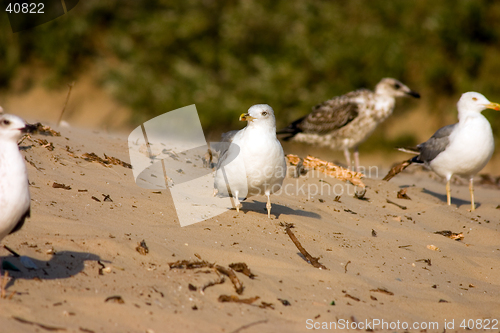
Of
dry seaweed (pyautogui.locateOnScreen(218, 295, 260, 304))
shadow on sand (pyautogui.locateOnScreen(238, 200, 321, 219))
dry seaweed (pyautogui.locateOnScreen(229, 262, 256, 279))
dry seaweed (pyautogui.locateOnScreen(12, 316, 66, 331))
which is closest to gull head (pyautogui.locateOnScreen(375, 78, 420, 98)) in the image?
shadow on sand (pyautogui.locateOnScreen(238, 200, 321, 219))

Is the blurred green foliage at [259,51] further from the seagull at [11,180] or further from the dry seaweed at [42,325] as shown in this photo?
the dry seaweed at [42,325]

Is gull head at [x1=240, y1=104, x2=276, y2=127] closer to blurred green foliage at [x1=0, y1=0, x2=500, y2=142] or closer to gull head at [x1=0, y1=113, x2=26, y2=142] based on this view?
gull head at [x1=0, y1=113, x2=26, y2=142]

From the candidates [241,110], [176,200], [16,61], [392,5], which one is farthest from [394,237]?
[16,61]

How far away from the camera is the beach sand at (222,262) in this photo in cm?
339

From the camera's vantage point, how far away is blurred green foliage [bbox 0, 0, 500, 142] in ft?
51.7

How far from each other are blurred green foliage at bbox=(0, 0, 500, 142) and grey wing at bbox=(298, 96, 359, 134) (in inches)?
184

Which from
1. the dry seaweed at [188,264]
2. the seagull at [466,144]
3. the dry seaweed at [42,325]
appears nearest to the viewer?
the dry seaweed at [42,325]

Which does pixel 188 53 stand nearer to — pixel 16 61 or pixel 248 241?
pixel 16 61

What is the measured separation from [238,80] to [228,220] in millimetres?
12147

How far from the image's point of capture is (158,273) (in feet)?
12.9

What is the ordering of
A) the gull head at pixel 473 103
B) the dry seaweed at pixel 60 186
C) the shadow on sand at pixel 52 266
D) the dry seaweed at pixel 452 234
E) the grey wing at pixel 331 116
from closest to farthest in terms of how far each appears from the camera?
the shadow on sand at pixel 52 266 → the dry seaweed at pixel 60 186 → the dry seaweed at pixel 452 234 → the gull head at pixel 473 103 → the grey wing at pixel 331 116

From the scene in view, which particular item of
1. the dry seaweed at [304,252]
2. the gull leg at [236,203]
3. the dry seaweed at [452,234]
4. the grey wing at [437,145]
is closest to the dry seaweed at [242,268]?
the dry seaweed at [304,252]

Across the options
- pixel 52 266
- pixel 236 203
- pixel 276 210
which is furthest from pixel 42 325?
pixel 276 210
